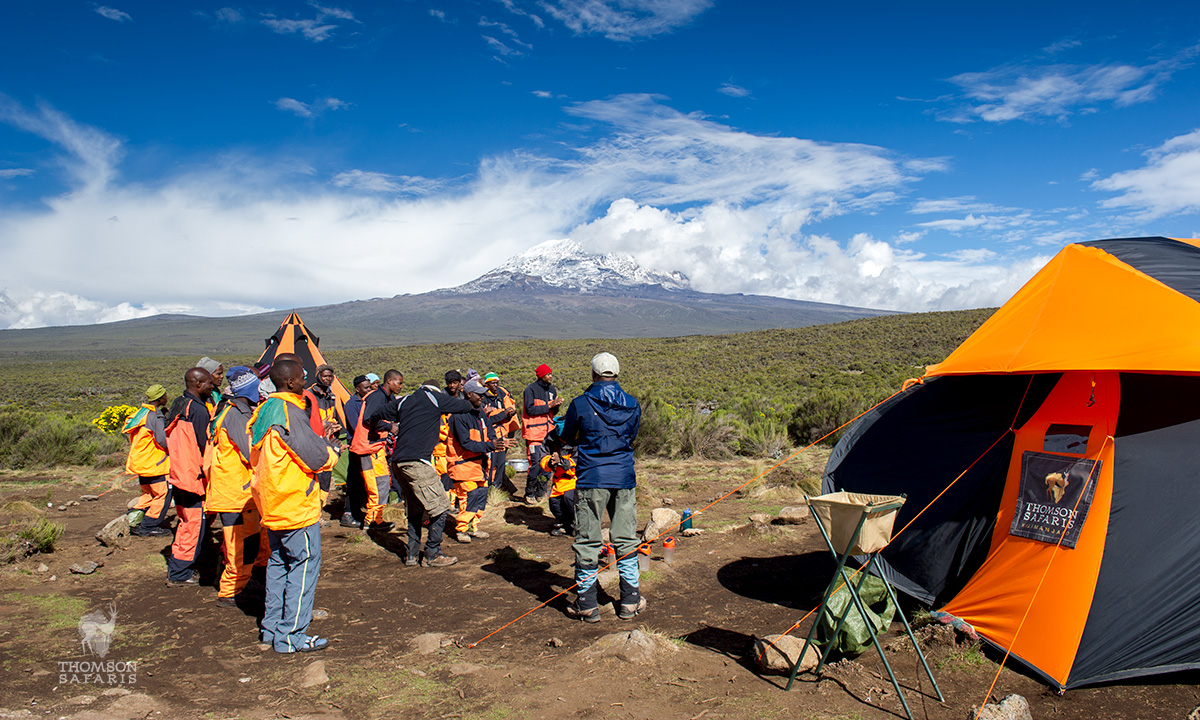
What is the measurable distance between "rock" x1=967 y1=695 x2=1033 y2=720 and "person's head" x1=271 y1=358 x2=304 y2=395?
427 cm

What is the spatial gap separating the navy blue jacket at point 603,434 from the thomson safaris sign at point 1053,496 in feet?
8.35

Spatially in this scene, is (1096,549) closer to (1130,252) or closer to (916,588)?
(916,588)

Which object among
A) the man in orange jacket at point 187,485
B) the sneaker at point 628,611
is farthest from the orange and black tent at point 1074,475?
the man in orange jacket at point 187,485

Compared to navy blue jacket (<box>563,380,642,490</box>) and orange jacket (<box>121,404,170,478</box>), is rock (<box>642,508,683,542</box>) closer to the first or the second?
navy blue jacket (<box>563,380,642,490</box>)

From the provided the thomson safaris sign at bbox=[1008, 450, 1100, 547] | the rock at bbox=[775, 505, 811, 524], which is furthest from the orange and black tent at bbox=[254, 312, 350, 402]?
the thomson safaris sign at bbox=[1008, 450, 1100, 547]

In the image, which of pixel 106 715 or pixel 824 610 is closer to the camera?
pixel 106 715

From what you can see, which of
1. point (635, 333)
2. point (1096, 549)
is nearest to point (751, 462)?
point (1096, 549)

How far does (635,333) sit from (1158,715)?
176554 millimetres

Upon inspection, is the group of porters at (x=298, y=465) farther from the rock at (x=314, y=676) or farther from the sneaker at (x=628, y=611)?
the sneaker at (x=628, y=611)

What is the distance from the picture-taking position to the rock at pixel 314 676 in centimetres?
389

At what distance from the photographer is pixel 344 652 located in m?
4.41

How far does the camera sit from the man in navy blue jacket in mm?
4898

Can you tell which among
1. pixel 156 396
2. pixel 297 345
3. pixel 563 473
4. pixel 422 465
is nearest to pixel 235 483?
pixel 422 465

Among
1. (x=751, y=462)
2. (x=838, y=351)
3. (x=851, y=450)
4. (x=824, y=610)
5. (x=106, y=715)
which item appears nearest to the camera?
(x=106, y=715)
